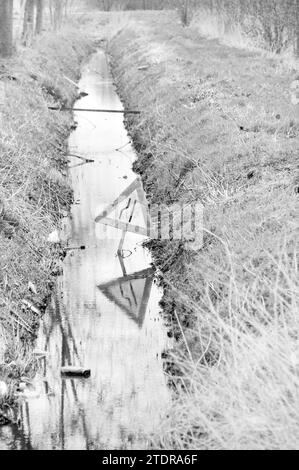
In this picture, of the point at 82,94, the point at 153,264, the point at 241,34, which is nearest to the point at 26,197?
the point at 153,264

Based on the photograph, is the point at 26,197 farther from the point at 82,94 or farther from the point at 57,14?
the point at 57,14

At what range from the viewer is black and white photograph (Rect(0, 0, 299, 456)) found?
247 inches

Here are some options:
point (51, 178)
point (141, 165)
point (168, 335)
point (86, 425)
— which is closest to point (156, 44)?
point (141, 165)

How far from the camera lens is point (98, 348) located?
866cm

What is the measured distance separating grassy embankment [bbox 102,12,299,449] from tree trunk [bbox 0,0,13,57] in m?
3.64

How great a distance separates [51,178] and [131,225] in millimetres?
1984

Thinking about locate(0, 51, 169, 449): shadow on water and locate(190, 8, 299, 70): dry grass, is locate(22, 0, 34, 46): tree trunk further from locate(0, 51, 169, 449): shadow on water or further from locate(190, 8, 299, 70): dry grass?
locate(0, 51, 169, 449): shadow on water

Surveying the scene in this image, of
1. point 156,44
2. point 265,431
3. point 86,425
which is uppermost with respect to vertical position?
point 156,44

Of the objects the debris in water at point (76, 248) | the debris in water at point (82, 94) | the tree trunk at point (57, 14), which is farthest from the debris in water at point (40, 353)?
the tree trunk at point (57, 14)

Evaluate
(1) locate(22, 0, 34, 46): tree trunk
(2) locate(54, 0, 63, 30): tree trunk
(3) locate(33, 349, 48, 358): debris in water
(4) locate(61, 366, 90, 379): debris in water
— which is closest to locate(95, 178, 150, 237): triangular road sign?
(3) locate(33, 349, 48, 358): debris in water

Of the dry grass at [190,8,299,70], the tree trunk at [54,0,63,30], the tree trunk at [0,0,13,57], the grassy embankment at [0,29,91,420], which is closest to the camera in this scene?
the grassy embankment at [0,29,91,420]

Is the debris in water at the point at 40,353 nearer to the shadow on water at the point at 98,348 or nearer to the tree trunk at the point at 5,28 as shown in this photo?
the shadow on water at the point at 98,348

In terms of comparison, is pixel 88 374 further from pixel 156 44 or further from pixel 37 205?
pixel 156 44

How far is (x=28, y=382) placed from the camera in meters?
7.80
